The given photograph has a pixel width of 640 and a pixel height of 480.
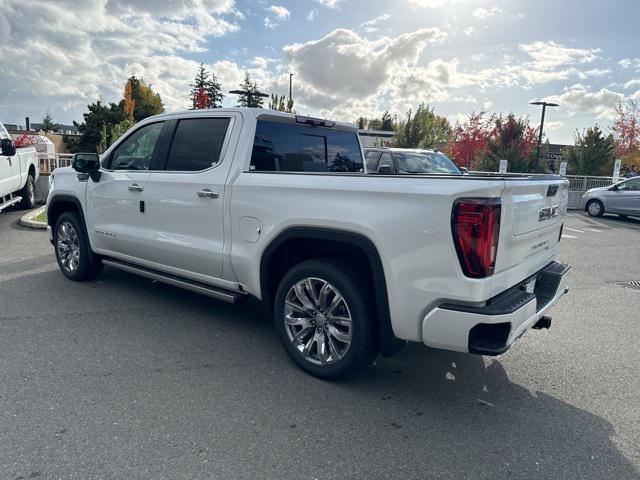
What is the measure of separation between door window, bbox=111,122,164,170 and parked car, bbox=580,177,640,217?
1512 centimetres

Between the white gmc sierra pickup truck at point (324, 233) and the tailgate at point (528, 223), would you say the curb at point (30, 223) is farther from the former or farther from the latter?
the tailgate at point (528, 223)

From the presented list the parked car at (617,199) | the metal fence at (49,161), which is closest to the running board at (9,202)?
the metal fence at (49,161)

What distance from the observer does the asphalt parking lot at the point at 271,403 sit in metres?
2.56

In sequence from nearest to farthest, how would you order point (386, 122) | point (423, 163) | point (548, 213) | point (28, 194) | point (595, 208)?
point (548, 213) < point (423, 163) < point (28, 194) < point (595, 208) < point (386, 122)

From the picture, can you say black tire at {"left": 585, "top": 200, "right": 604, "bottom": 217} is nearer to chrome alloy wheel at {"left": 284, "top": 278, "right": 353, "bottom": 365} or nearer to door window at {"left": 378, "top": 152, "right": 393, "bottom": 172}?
door window at {"left": 378, "top": 152, "right": 393, "bottom": 172}

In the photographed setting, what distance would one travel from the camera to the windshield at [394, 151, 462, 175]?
10.9 metres

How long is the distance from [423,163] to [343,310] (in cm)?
849

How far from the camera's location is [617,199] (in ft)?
50.4

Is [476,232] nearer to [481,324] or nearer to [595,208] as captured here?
[481,324]

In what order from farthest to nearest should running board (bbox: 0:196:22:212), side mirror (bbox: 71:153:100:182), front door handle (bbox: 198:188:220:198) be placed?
running board (bbox: 0:196:22:212), side mirror (bbox: 71:153:100:182), front door handle (bbox: 198:188:220:198)

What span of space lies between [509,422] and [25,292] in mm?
4975

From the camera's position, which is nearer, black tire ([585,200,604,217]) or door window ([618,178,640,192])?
door window ([618,178,640,192])

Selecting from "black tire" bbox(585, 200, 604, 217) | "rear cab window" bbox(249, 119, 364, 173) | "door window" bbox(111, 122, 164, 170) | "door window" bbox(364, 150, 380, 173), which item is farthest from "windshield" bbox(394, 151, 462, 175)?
"black tire" bbox(585, 200, 604, 217)

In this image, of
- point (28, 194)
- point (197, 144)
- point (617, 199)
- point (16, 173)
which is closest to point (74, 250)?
point (197, 144)
